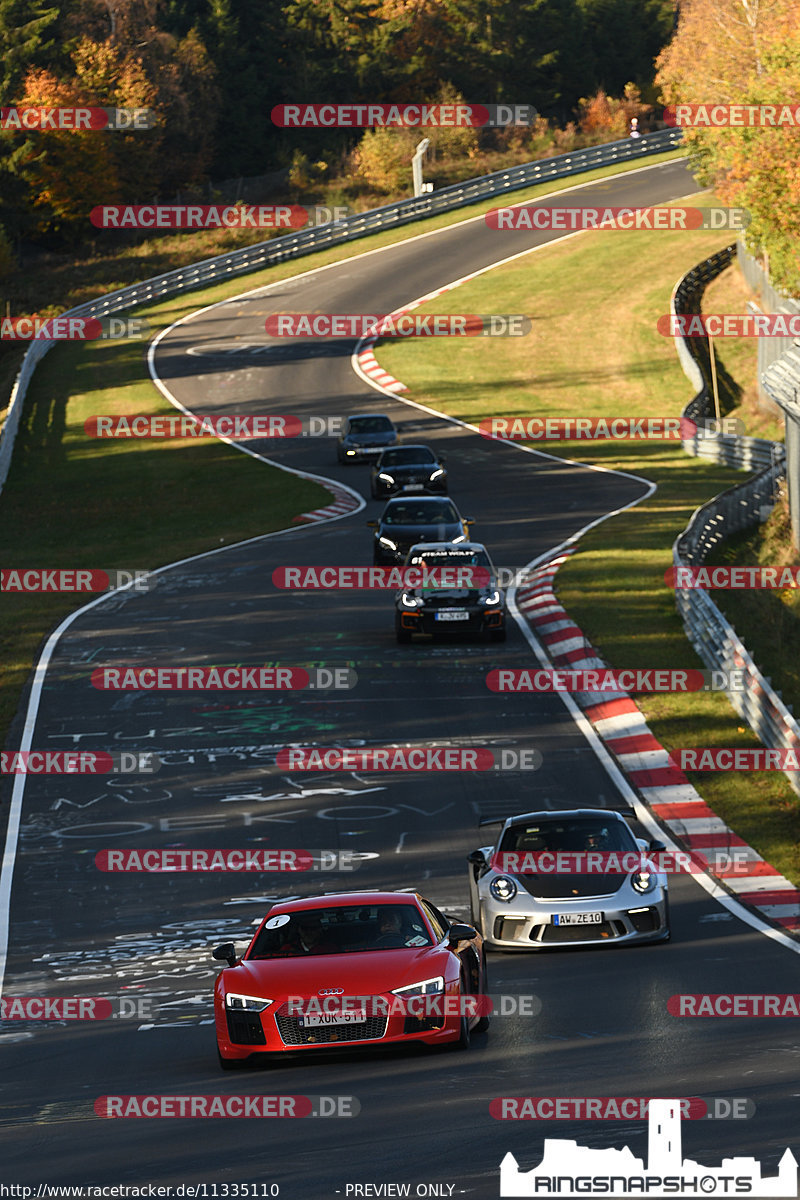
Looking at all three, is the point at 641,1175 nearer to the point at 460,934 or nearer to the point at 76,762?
the point at 460,934

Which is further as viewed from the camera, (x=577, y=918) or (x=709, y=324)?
(x=709, y=324)

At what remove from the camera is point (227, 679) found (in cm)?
2580

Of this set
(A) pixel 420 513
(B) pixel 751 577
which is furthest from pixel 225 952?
(B) pixel 751 577

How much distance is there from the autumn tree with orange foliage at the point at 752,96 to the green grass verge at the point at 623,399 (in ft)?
20.0

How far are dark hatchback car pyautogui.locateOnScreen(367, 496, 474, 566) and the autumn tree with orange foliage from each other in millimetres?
18891

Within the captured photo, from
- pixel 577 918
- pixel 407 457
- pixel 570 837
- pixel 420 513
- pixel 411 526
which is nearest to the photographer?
pixel 577 918

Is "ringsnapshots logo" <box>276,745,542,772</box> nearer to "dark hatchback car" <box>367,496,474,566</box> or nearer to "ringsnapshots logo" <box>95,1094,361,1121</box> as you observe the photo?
"dark hatchback car" <box>367,496,474,566</box>

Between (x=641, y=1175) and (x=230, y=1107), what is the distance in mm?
2970

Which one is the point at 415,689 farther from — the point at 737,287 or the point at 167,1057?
the point at 737,287

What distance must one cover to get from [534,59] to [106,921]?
9715 centimetres

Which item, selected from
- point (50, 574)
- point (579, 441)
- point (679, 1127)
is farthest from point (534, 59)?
point (679, 1127)

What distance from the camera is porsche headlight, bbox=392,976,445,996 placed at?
1092 centimetres

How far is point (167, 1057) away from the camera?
12.1m

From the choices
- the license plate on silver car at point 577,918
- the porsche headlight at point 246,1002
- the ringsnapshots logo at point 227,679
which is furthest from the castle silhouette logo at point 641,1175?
the ringsnapshots logo at point 227,679
